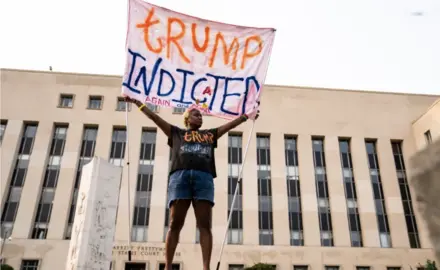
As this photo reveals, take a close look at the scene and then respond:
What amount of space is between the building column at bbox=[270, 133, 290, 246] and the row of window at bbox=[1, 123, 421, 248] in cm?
40

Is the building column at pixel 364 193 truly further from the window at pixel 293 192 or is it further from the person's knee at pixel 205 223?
the person's knee at pixel 205 223

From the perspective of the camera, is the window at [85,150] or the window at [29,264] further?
the window at [85,150]

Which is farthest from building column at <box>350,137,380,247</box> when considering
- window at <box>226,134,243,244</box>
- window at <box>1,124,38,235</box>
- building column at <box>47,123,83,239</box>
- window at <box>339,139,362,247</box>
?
window at <box>1,124,38,235</box>

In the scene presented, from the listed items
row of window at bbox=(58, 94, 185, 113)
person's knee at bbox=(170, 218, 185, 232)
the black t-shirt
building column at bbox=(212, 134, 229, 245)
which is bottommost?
person's knee at bbox=(170, 218, 185, 232)

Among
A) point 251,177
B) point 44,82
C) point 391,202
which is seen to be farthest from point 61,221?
point 391,202

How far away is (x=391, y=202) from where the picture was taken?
3197 cm

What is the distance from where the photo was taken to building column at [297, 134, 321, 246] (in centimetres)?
3061

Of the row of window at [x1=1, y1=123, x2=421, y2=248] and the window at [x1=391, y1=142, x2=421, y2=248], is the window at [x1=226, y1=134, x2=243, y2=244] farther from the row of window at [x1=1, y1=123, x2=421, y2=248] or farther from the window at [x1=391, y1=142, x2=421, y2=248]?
the window at [x1=391, y1=142, x2=421, y2=248]

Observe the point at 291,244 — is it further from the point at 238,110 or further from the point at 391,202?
the point at 238,110

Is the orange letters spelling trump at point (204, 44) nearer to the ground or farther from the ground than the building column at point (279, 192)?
nearer to the ground

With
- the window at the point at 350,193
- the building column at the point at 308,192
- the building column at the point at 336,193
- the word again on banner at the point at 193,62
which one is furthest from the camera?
the window at the point at 350,193

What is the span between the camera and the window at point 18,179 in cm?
2955

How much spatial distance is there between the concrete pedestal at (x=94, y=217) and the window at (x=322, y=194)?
19.0m

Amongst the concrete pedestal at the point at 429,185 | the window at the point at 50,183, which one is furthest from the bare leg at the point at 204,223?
the window at the point at 50,183
